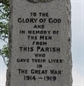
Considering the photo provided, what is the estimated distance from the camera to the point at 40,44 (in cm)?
1007

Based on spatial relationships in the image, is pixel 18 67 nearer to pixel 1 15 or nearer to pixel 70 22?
pixel 70 22

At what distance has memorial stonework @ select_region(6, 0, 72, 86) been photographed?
A: 32.8ft

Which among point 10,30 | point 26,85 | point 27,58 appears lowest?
point 26,85

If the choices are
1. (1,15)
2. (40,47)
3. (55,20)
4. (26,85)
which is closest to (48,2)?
(55,20)

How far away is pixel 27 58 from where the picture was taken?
10.0 metres

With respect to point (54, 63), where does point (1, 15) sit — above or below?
above

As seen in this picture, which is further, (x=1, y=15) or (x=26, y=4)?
(x=1, y=15)

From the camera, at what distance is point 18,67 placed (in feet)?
32.8

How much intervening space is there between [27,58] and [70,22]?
1363mm

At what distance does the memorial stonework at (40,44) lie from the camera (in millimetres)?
9984

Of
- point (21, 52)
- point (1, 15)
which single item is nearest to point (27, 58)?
point (21, 52)

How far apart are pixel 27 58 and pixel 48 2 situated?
4.65 ft

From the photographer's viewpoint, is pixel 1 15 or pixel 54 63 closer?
pixel 54 63

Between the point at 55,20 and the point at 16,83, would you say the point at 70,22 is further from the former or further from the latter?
the point at 16,83
